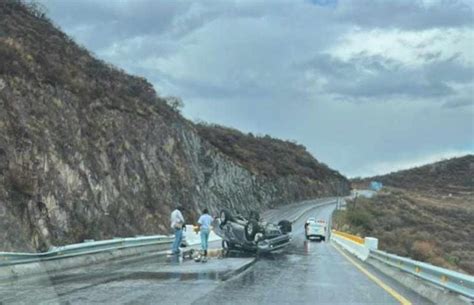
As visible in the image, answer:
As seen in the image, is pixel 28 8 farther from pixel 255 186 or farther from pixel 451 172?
pixel 451 172

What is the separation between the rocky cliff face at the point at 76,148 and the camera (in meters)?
28.5

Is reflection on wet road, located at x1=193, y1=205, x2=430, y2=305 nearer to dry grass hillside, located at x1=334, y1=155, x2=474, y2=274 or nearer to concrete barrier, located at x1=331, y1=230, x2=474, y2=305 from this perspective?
concrete barrier, located at x1=331, y1=230, x2=474, y2=305

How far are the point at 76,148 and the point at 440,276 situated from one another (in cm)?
2524

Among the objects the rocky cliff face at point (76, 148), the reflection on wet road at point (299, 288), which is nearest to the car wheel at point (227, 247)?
the reflection on wet road at point (299, 288)

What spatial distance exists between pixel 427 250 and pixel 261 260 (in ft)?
81.1

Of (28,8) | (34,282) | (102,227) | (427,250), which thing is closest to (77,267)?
(34,282)

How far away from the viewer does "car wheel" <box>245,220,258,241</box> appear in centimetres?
2570

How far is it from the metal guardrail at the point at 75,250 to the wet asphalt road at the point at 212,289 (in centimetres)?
108

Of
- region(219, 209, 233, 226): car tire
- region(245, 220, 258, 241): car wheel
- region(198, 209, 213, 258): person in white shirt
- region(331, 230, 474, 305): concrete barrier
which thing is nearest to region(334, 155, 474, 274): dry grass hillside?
region(245, 220, 258, 241): car wheel

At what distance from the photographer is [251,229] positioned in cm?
2588

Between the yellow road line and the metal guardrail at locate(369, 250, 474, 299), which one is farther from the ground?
the metal guardrail at locate(369, 250, 474, 299)

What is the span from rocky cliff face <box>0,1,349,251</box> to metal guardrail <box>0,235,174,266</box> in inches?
170

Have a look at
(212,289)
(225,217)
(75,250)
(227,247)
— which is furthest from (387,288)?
(227,247)

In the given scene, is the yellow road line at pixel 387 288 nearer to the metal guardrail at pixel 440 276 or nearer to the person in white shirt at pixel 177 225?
the metal guardrail at pixel 440 276
